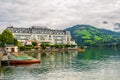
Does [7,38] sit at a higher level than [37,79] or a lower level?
higher

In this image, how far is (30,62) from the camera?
305 ft

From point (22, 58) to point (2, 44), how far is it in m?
70.7

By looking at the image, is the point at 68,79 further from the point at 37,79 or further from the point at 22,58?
the point at 22,58

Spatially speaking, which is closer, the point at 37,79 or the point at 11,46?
the point at 37,79

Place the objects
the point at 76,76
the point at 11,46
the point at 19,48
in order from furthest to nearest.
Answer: the point at 19,48
the point at 11,46
the point at 76,76

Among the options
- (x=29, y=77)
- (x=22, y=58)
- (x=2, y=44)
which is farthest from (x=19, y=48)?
(x=29, y=77)

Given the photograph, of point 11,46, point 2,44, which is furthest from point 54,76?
point 2,44

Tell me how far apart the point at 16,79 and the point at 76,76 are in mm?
12770

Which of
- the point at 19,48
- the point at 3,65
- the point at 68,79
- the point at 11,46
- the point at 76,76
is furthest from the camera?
the point at 19,48

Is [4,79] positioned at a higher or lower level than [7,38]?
lower

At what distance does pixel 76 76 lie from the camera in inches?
2474

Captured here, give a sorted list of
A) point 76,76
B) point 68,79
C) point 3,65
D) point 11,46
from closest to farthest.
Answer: point 68,79 < point 76,76 < point 3,65 < point 11,46

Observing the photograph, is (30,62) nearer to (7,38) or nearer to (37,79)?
(37,79)

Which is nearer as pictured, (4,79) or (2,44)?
(4,79)
